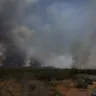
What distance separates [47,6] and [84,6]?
502 mm

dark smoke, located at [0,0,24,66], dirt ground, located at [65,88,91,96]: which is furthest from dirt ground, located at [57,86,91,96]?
dark smoke, located at [0,0,24,66]

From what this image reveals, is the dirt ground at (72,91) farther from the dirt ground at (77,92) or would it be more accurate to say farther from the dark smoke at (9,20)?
the dark smoke at (9,20)

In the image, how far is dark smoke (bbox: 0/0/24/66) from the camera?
11.9 ft

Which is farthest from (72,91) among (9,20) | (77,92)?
(9,20)

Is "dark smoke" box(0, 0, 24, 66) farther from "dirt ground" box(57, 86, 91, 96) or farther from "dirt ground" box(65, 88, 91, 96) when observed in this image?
"dirt ground" box(65, 88, 91, 96)

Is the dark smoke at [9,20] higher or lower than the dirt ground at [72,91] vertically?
higher

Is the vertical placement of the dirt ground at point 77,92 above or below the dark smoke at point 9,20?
below

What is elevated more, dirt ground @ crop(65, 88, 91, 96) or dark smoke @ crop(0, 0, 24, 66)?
dark smoke @ crop(0, 0, 24, 66)

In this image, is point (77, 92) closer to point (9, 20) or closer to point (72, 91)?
point (72, 91)

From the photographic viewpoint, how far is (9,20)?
12.0 ft

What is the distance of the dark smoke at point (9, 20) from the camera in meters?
3.63

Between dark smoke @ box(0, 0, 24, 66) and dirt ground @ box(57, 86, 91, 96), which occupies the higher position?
dark smoke @ box(0, 0, 24, 66)

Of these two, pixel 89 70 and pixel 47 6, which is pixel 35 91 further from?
pixel 47 6

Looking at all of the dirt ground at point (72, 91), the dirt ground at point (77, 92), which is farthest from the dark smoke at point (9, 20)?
the dirt ground at point (77, 92)
